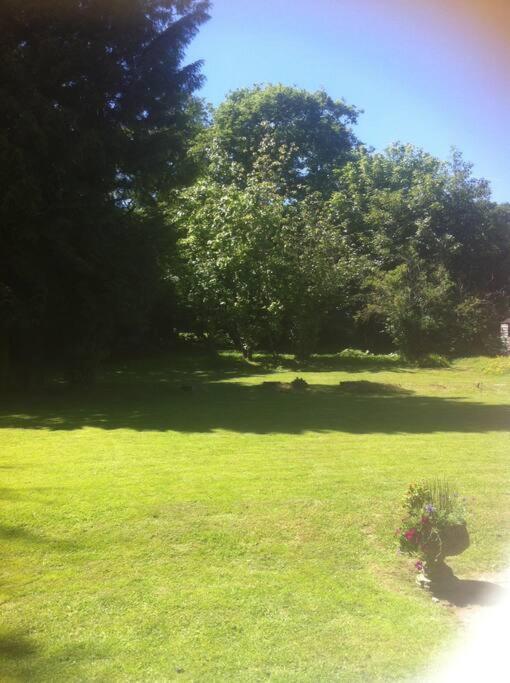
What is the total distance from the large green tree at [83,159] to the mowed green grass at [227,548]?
17.4ft

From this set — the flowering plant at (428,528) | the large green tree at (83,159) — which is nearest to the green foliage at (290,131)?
the large green tree at (83,159)

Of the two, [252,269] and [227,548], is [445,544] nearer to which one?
[227,548]

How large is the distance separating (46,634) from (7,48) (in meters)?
16.6

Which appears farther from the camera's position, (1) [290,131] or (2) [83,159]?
(1) [290,131]

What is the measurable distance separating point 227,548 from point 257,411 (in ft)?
30.2

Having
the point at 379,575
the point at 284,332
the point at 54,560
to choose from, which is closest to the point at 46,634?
the point at 54,560

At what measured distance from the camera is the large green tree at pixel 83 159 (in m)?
15.8

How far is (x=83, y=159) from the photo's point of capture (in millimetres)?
16391

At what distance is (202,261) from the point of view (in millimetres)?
28797

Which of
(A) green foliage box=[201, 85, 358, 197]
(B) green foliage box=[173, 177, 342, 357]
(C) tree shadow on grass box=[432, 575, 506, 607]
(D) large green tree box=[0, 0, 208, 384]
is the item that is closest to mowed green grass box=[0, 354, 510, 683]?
(C) tree shadow on grass box=[432, 575, 506, 607]

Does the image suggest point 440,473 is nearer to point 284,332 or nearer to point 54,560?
point 54,560

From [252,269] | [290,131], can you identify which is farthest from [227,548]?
[290,131]

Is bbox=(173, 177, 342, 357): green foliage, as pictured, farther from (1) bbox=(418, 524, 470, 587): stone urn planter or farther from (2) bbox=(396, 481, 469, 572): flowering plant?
(1) bbox=(418, 524, 470, 587): stone urn planter

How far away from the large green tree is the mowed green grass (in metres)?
5.29
